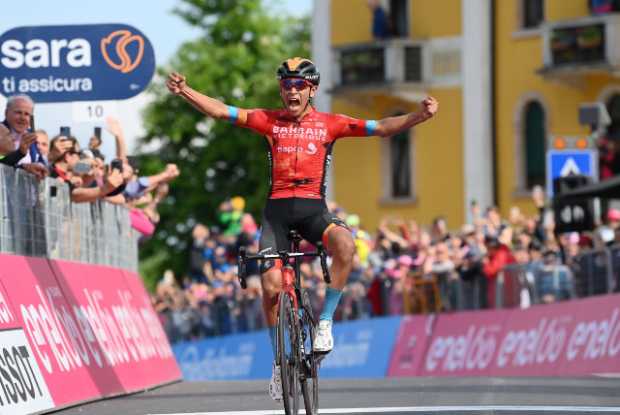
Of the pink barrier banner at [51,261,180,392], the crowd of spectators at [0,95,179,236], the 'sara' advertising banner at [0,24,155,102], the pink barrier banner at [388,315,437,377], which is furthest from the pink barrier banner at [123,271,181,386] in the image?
the pink barrier banner at [388,315,437,377]

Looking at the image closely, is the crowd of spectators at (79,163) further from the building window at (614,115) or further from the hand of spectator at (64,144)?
the building window at (614,115)

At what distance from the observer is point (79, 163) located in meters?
18.6

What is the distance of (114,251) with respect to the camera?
68.7 ft

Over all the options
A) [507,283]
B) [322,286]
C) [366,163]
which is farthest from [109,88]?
[366,163]

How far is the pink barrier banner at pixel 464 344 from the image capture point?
90.3 feet

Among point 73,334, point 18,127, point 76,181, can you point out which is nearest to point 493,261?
point 76,181

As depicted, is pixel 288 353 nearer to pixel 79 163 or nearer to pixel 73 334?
pixel 73 334

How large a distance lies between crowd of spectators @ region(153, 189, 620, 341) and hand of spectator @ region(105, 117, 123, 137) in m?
4.96

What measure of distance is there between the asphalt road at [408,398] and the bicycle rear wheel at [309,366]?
0.79 metres

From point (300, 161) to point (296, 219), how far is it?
42 centimetres

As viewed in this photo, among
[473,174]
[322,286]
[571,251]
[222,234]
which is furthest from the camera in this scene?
[473,174]

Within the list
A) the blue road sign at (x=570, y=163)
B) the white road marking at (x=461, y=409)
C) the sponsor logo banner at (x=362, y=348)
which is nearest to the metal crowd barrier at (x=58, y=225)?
the white road marking at (x=461, y=409)

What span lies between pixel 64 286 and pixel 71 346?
88cm

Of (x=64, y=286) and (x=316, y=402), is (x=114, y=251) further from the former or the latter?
(x=316, y=402)
